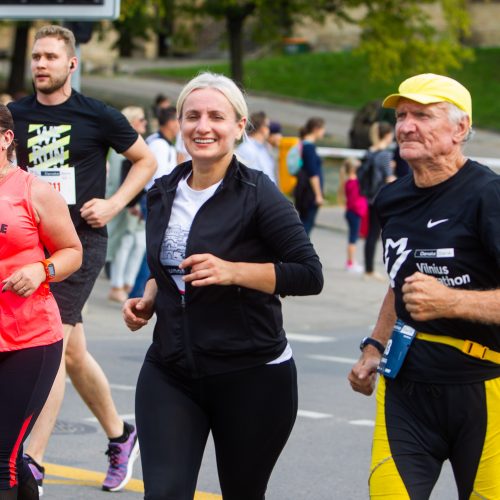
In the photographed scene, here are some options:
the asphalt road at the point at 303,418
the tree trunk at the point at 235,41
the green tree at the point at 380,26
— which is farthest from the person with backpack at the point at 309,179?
the tree trunk at the point at 235,41

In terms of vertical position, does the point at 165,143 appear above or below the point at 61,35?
below

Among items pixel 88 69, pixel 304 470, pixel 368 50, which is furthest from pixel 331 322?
pixel 88 69

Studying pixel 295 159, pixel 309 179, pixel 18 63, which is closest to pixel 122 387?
pixel 309 179

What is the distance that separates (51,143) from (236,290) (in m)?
2.16

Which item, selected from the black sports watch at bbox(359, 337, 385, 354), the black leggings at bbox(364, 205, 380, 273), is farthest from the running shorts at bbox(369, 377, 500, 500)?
the black leggings at bbox(364, 205, 380, 273)

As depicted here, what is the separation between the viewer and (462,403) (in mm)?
4445

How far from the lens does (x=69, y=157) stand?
641cm

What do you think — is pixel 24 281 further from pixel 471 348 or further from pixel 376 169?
pixel 376 169

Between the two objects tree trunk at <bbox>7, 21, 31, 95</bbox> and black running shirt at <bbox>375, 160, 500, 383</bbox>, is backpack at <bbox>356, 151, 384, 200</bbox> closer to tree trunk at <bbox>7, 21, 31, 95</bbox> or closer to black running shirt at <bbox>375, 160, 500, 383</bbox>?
black running shirt at <bbox>375, 160, 500, 383</bbox>

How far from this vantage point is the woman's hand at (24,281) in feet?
15.8

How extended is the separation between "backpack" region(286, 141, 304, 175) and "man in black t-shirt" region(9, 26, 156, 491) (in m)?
10.4

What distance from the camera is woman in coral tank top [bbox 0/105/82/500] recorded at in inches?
192

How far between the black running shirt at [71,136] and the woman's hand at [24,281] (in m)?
1.58

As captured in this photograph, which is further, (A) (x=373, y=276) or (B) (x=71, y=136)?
(A) (x=373, y=276)
